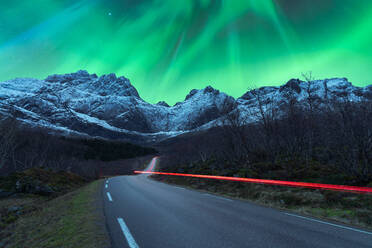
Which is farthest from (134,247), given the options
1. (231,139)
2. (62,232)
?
(231,139)

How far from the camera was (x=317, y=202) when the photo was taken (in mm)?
9383

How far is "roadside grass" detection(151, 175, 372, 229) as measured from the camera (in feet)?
24.3

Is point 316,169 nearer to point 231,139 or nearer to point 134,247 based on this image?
point 231,139

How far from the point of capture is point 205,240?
501 cm

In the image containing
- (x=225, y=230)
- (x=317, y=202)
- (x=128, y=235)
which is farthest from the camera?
(x=317, y=202)

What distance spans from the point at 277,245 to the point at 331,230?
243 cm

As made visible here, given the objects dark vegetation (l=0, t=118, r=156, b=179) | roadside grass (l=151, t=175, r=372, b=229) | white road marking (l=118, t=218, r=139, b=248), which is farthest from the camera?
dark vegetation (l=0, t=118, r=156, b=179)

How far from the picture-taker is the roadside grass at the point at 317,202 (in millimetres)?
7398

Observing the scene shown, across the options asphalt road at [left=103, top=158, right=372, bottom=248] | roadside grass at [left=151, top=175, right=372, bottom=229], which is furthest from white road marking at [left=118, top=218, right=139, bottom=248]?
roadside grass at [left=151, top=175, right=372, bottom=229]

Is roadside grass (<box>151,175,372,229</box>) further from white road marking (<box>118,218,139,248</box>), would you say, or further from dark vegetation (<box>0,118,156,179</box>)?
dark vegetation (<box>0,118,156,179</box>)

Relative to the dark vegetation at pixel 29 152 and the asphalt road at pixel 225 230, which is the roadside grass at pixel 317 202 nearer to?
the asphalt road at pixel 225 230

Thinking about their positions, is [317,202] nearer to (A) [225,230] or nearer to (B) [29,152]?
(A) [225,230]

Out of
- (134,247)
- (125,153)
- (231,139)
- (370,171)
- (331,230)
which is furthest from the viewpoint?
(125,153)

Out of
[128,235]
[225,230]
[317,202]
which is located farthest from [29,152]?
[317,202]
